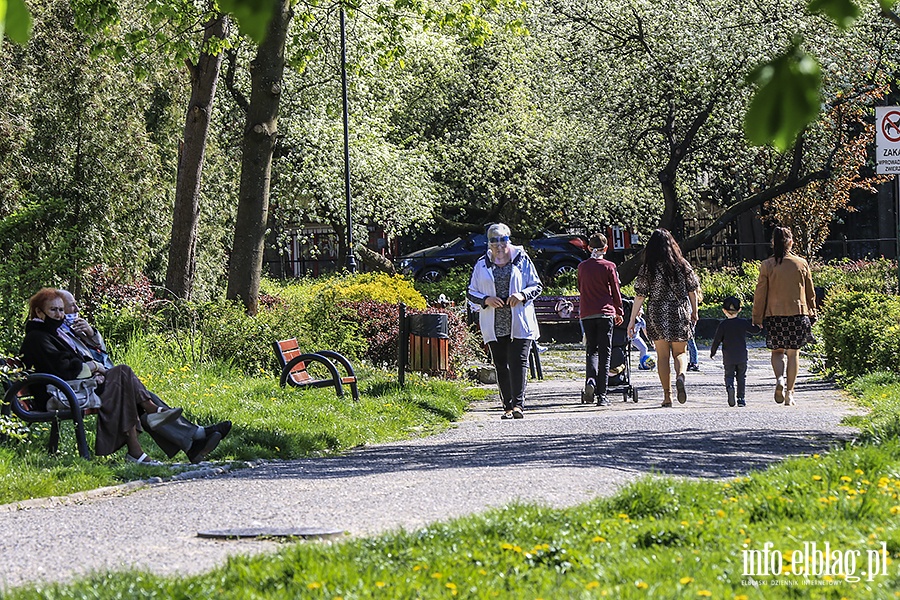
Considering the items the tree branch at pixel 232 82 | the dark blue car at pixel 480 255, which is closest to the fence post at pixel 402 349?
the tree branch at pixel 232 82

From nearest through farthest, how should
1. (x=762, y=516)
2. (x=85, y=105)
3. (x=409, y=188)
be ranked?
(x=762, y=516) → (x=85, y=105) → (x=409, y=188)

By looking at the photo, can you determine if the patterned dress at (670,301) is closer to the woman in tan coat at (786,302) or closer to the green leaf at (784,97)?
the woman in tan coat at (786,302)

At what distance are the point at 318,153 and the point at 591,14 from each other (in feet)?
26.8

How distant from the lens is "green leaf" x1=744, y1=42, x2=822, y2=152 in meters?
2.80

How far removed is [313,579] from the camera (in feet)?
15.8

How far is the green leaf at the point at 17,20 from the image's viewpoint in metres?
2.94

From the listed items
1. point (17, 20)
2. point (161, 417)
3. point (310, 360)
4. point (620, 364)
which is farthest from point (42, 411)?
point (620, 364)

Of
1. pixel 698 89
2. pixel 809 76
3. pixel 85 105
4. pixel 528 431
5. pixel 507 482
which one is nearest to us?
pixel 809 76

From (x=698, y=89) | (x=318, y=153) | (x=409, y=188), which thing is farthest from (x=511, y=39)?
(x=698, y=89)

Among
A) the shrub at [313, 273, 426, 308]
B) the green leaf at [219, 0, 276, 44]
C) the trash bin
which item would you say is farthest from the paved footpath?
the shrub at [313, 273, 426, 308]

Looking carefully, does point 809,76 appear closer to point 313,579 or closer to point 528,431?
point 313,579

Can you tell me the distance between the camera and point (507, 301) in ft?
39.9

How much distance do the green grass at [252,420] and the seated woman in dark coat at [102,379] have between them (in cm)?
18

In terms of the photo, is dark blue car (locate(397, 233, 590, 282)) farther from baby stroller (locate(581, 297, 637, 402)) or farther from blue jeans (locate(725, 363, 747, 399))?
blue jeans (locate(725, 363, 747, 399))
